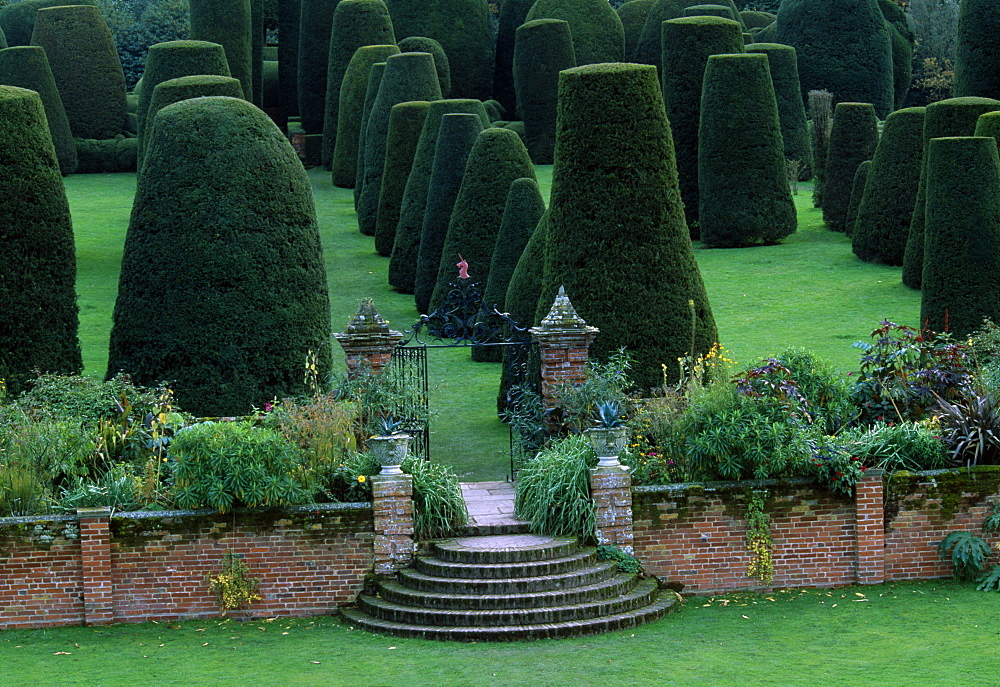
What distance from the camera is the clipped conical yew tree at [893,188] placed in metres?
28.0

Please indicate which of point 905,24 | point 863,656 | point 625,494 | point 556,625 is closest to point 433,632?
point 556,625

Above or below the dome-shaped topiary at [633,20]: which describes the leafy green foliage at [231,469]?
below

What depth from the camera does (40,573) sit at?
13.2 metres

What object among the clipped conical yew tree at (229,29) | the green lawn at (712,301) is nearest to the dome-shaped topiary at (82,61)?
the clipped conical yew tree at (229,29)

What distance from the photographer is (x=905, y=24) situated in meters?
45.9

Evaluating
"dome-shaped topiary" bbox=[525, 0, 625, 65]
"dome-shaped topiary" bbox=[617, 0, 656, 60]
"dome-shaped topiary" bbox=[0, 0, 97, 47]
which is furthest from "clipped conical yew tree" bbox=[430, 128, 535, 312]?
"dome-shaped topiary" bbox=[0, 0, 97, 47]

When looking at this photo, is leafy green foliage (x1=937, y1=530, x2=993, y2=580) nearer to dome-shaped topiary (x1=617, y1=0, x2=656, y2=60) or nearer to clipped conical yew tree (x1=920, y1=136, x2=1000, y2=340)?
clipped conical yew tree (x1=920, y1=136, x2=1000, y2=340)

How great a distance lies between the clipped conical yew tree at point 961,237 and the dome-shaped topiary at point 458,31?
999 inches

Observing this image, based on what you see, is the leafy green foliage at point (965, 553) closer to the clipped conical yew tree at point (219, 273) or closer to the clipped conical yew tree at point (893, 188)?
the clipped conical yew tree at point (219, 273)

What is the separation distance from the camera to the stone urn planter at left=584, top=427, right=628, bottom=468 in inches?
543

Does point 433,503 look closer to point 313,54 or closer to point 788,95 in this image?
point 788,95

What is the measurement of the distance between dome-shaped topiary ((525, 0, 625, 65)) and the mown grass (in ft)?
105

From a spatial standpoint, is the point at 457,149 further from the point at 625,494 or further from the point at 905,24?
the point at 905,24

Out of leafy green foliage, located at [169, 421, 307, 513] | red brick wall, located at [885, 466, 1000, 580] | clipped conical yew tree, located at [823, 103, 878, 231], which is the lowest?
red brick wall, located at [885, 466, 1000, 580]
